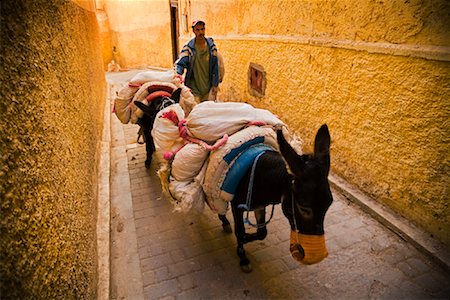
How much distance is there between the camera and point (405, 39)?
3.20 m

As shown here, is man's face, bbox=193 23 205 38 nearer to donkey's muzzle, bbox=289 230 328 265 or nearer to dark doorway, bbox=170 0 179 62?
donkey's muzzle, bbox=289 230 328 265

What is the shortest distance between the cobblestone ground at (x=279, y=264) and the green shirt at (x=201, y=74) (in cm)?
275

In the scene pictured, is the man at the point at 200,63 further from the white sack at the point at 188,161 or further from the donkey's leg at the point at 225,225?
the donkey's leg at the point at 225,225

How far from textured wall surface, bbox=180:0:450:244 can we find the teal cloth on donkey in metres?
1.77

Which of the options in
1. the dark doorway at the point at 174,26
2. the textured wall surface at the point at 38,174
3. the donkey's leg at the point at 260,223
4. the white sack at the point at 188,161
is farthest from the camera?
the dark doorway at the point at 174,26

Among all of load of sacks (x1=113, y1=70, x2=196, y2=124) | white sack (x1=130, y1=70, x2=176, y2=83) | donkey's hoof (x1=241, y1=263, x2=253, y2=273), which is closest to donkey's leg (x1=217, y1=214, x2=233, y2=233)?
donkey's hoof (x1=241, y1=263, x2=253, y2=273)

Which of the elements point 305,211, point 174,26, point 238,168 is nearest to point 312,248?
point 305,211

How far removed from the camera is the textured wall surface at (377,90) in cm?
299

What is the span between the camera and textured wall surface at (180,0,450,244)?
9.81ft

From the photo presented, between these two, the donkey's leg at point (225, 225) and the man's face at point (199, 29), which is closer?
the donkey's leg at point (225, 225)

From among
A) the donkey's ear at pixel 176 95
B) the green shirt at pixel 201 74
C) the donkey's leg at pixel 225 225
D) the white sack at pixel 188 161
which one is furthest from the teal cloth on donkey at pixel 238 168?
the green shirt at pixel 201 74

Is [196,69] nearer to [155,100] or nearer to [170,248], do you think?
[155,100]

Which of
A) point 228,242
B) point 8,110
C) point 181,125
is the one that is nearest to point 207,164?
point 181,125

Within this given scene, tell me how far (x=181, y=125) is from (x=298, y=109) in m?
2.77
